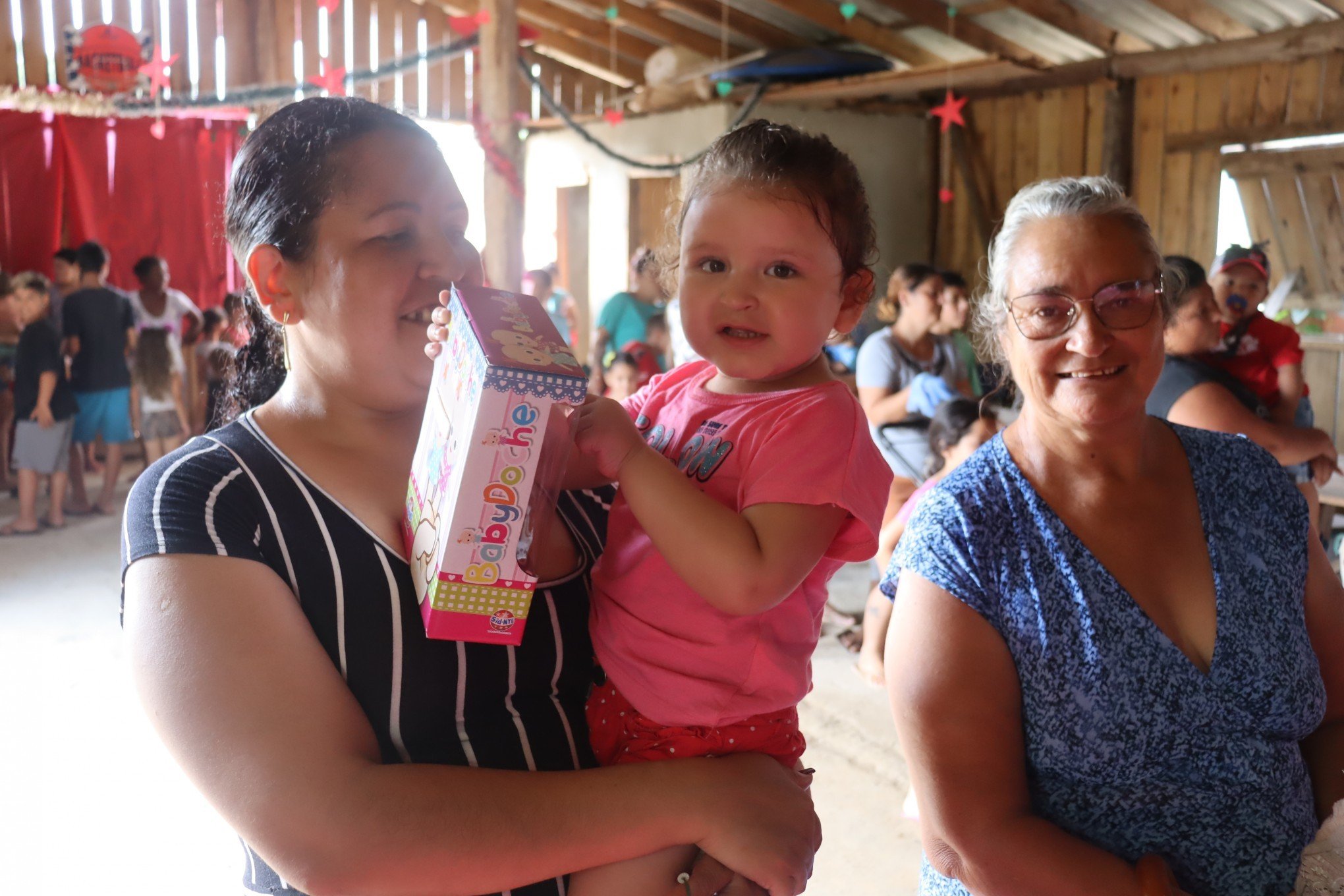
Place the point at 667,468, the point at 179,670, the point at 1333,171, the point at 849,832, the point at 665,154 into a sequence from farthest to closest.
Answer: the point at 665,154 → the point at 1333,171 → the point at 849,832 → the point at 667,468 → the point at 179,670

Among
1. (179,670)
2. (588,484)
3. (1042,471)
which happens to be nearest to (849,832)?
(1042,471)

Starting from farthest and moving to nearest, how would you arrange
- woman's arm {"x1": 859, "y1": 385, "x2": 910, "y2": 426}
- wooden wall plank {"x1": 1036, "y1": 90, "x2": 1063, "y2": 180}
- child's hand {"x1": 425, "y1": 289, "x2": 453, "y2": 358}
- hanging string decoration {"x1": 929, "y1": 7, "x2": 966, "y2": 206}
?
hanging string decoration {"x1": 929, "y1": 7, "x2": 966, "y2": 206} < wooden wall plank {"x1": 1036, "y1": 90, "x2": 1063, "y2": 180} < woman's arm {"x1": 859, "y1": 385, "x2": 910, "y2": 426} < child's hand {"x1": 425, "y1": 289, "x2": 453, "y2": 358}

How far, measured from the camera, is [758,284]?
4.05 ft

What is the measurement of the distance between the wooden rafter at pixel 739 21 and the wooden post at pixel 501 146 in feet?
9.34

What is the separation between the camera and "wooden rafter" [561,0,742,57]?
9.29m

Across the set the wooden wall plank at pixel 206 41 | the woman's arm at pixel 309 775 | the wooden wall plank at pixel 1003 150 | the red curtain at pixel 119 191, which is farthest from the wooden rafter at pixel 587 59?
the woman's arm at pixel 309 775

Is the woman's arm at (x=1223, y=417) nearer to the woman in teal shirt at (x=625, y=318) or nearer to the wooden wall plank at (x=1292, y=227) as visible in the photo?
the woman in teal shirt at (x=625, y=318)

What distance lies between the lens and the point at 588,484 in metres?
1.33

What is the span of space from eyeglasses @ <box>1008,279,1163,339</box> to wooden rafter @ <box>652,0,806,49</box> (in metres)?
8.11

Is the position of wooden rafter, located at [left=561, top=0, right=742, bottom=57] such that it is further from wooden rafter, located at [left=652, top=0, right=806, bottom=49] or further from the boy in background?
the boy in background

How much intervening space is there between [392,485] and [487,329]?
30 centimetres

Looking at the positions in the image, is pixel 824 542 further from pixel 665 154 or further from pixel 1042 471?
pixel 665 154

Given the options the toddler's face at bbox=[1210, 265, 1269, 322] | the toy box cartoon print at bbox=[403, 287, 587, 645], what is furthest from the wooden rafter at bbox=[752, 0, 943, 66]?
the toy box cartoon print at bbox=[403, 287, 587, 645]

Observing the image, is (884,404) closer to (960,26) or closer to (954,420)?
(954,420)
